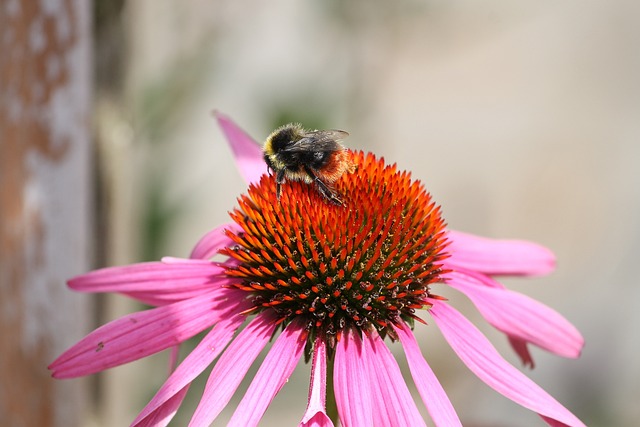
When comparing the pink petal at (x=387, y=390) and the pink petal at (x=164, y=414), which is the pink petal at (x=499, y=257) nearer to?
the pink petal at (x=387, y=390)

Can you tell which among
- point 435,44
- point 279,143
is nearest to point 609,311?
point 435,44

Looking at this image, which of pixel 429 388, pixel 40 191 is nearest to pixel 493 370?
pixel 429 388

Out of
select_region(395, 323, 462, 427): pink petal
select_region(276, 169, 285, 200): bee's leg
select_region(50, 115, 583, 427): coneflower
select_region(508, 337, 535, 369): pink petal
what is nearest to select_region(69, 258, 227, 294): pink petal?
select_region(50, 115, 583, 427): coneflower

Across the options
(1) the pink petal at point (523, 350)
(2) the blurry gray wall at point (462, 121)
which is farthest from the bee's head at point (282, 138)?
(2) the blurry gray wall at point (462, 121)

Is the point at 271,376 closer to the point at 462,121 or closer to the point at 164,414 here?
the point at 164,414

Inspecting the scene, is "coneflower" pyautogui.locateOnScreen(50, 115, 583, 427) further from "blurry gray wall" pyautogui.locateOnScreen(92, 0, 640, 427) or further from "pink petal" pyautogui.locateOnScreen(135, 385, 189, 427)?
"blurry gray wall" pyautogui.locateOnScreen(92, 0, 640, 427)
